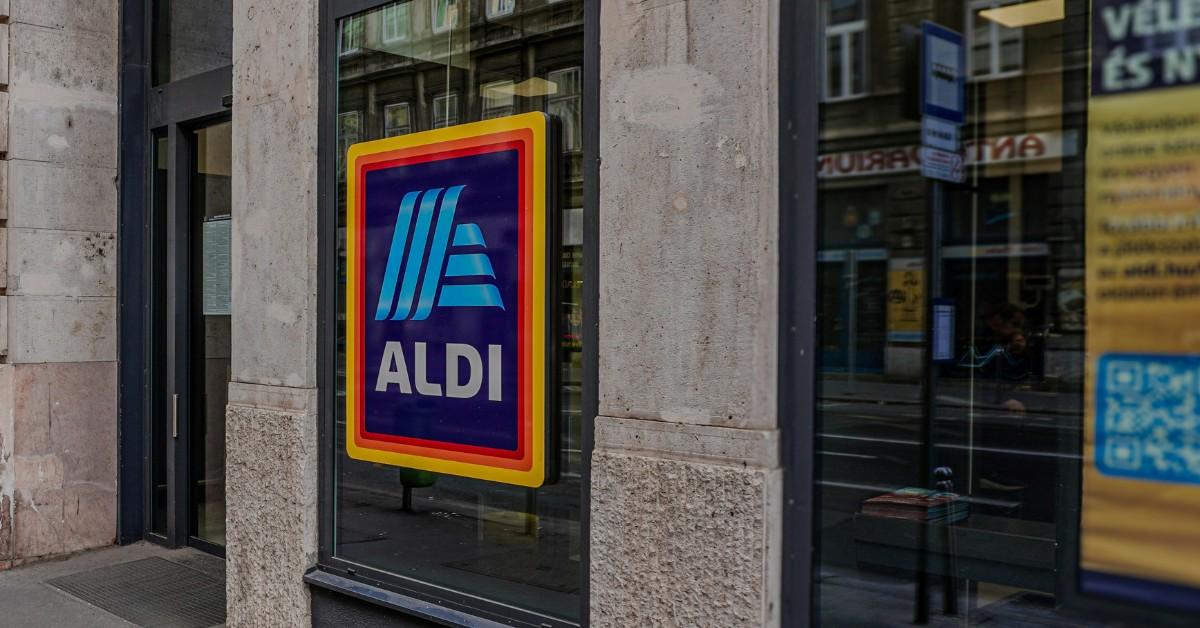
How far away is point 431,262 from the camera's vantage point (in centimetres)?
496

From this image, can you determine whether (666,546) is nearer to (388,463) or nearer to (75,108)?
(388,463)

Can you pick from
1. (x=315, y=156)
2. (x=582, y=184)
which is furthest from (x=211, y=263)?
(x=582, y=184)

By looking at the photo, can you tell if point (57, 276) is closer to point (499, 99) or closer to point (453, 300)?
point (453, 300)

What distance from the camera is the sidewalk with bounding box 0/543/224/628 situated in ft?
20.7

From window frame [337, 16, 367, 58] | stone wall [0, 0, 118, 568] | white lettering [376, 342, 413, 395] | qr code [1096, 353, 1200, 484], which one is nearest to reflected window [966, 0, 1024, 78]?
qr code [1096, 353, 1200, 484]

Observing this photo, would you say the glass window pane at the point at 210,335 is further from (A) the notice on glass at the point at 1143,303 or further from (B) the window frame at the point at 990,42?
(A) the notice on glass at the point at 1143,303

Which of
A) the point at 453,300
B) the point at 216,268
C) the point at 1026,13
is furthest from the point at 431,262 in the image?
the point at 216,268

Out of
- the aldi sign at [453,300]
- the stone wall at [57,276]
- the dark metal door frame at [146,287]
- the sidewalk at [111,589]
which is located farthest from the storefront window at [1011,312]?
the stone wall at [57,276]

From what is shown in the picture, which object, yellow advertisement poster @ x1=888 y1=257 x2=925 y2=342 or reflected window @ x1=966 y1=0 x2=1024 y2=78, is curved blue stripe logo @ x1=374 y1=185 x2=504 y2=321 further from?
reflected window @ x1=966 y1=0 x2=1024 y2=78

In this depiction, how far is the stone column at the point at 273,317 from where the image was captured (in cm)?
549

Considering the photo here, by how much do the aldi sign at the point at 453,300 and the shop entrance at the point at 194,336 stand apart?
2.96m

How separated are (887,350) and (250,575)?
3724mm

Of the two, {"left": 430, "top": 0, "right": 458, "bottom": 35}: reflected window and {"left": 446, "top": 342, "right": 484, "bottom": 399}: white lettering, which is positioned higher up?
{"left": 430, "top": 0, "right": 458, "bottom": 35}: reflected window

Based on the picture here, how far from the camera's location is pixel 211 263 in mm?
7906
